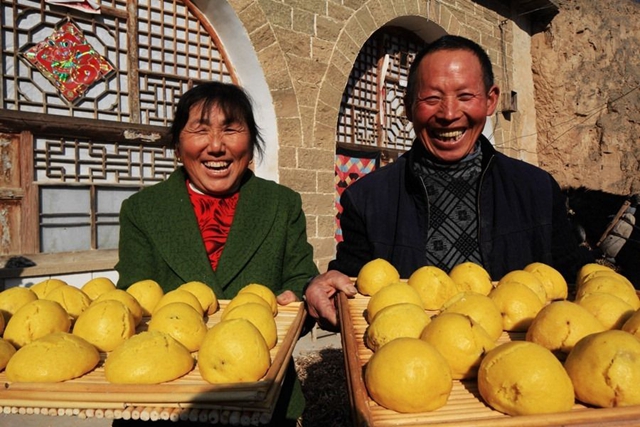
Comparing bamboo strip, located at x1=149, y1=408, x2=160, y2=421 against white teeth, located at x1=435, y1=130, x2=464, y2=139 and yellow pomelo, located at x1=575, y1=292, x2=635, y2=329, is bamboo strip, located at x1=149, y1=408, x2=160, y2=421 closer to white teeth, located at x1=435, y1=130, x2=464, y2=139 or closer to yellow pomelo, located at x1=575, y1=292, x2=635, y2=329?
yellow pomelo, located at x1=575, y1=292, x2=635, y2=329

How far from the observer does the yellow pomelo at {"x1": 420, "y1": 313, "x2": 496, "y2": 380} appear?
106 centimetres

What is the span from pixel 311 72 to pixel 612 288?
4580mm

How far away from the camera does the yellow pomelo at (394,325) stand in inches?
46.4

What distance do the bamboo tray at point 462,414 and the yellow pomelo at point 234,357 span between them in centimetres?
23

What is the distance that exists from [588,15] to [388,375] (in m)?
11.9

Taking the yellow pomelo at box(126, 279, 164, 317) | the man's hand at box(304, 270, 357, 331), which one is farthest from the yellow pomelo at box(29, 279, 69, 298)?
the man's hand at box(304, 270, 357, 331)

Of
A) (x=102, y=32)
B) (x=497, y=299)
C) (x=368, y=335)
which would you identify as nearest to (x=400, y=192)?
(x=497, y=299)

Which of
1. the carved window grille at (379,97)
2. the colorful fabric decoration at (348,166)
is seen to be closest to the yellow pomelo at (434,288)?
the colorful fabric decoration at (348,166)

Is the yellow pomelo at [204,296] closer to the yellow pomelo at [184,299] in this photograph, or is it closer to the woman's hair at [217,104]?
the yellow pomelo at [184,299]

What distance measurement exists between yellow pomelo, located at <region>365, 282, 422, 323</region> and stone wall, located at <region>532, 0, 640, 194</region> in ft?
31.7

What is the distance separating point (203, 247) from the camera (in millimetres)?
2242

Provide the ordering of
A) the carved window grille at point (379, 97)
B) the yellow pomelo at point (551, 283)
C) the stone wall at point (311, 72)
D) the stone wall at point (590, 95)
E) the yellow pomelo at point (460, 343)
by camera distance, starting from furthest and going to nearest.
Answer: the stone wall at point (590, 95) → the carved window grille at point (379, 97) → the stone wall at point (311, 72) → the yellow pomelo at point (551, 283) → the yellow pomelo at point (460, 343)

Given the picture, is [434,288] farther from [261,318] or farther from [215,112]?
[215,112]

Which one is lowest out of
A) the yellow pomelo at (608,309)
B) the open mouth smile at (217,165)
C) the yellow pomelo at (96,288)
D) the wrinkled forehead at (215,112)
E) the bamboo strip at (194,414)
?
the bamboo strip at (194,414)
